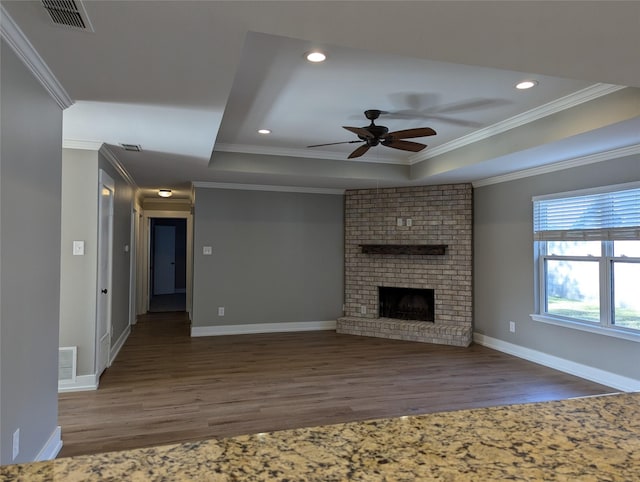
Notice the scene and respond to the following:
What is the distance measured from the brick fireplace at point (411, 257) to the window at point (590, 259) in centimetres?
123

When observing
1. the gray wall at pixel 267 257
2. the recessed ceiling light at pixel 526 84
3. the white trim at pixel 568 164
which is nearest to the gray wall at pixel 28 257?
the recessed ceiling light at pixel 526 84

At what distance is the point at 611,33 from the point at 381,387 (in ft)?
10.6

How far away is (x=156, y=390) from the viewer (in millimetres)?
3984

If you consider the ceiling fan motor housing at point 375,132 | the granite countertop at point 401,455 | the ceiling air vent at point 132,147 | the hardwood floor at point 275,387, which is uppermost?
the ceiling fan motor housing at point 375,132

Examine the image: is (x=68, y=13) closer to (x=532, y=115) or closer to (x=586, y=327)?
(x=532, y=115)

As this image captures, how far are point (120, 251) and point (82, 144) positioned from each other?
6.53 feet

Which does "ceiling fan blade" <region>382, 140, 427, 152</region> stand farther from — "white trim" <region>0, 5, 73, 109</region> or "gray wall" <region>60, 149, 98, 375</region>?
"gray wall" <region>60, 149, 98, 375</region>

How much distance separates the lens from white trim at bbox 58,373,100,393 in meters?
3.95

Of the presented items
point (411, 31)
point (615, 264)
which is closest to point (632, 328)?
point (615, 264)

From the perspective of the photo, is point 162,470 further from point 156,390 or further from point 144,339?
point 144,339

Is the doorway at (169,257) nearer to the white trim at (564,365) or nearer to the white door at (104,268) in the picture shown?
the white door at (104,268)

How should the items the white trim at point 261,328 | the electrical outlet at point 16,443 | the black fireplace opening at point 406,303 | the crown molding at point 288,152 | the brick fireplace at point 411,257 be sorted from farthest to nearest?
the black fireplace opening at point 406,303 → the white trim at point 261,328 → the brick fireplace at point 411,257 → the crown molding at point 288,152 → the electrical outlet at point 16,443

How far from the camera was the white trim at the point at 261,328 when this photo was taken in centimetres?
639

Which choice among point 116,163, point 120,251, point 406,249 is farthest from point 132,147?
point 406,249
